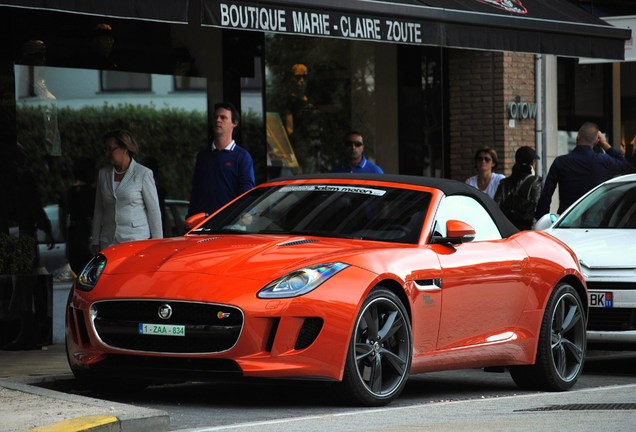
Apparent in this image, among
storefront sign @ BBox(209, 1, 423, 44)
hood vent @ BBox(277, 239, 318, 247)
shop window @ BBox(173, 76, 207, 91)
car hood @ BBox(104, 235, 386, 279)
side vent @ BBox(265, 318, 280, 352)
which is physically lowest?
side vent @ BBox(265, 318, 280, 352)

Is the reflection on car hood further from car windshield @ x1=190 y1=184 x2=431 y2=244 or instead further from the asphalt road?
car windshield @ x1=190 y1=184 x2=431 y2=244

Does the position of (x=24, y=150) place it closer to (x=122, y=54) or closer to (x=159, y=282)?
(x=122, y=54)

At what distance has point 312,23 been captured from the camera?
529 inches

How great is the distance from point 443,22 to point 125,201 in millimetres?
4111

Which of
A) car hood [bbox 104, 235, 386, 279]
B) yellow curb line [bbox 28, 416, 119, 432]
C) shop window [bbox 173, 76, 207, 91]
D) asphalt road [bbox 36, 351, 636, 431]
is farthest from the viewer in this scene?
shop window [bbox 173, 76, 207, 91]

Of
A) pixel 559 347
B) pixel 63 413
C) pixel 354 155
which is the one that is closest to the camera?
pixel 63 413

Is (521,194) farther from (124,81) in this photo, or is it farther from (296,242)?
(296,242)

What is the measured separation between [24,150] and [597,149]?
681cm

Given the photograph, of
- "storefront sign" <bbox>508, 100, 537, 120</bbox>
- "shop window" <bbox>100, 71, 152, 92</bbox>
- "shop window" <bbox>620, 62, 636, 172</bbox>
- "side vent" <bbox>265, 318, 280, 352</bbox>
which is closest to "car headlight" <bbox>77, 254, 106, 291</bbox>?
"side vent" <bbox>265, 318, 280, 352</bbox>

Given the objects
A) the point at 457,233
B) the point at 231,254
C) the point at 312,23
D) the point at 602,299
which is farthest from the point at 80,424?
the point at 312,23

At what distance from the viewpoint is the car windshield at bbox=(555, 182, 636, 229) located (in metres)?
13.1

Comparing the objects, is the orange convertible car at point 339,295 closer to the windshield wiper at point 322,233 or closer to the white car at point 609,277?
the windshield wiper at point 322,233

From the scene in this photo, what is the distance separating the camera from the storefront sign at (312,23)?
A: 12.7m

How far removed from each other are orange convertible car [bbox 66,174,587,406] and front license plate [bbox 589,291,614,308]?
816 millimetres
